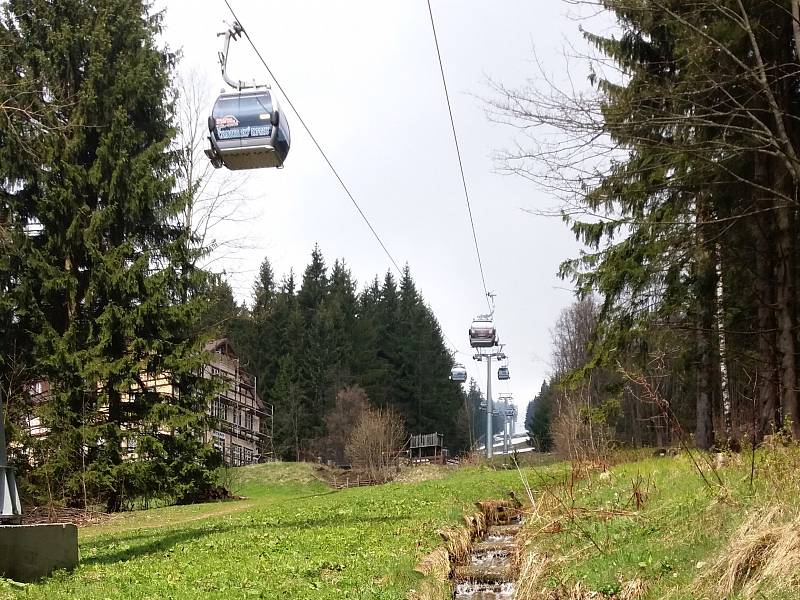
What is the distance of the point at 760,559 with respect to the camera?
20.9 ft

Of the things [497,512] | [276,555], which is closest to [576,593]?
[276,555]

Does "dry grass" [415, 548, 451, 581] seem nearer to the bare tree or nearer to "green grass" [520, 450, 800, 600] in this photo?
"green grass" [520, 450, 800, 600]

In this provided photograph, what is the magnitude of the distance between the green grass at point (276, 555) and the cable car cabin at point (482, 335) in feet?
66.7

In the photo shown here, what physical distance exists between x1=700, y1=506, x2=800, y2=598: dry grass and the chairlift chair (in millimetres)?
9397

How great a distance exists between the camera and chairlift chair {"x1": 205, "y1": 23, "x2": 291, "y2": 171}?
43.8 ft

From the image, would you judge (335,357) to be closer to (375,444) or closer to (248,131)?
(375,444)

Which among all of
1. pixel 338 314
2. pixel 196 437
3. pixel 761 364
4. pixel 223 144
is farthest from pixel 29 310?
pixel 338 314

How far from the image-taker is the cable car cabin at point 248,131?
1334 centimetres

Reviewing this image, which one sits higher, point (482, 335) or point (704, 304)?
point (482, 335)

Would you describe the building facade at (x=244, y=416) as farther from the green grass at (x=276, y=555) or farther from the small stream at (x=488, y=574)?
the small stream at (x=488, y=574)

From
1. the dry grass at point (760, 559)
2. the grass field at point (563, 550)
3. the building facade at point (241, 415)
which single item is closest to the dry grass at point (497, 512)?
the grass field at point (563, 550)

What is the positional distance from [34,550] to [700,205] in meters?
12.8

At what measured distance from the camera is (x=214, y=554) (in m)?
10.9

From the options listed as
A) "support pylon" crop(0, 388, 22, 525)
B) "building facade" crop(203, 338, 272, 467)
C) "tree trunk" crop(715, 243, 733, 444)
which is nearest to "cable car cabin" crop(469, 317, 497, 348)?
"tree trunk" crop(715, 243, 733, 444)
